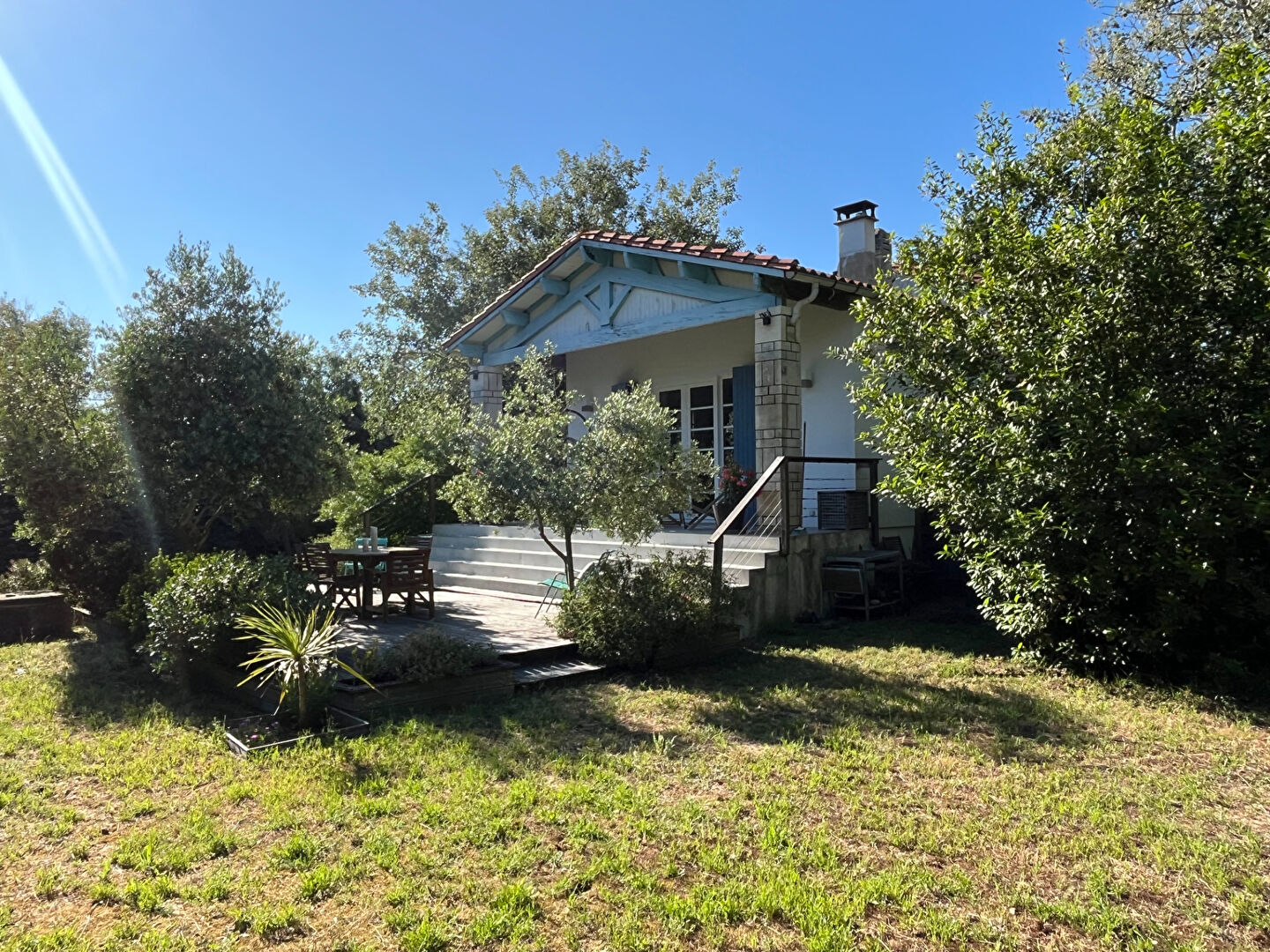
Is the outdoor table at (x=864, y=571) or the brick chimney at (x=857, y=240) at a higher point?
the brick chimney at (x=857, y=240)

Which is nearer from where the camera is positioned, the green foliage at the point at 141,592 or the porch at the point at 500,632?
the porch at the point at 500,632

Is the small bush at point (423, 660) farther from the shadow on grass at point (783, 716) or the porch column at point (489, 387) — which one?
the porch column at point (489, 387)

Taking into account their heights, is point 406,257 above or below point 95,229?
above

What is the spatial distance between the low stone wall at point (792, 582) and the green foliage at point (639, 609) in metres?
0.79

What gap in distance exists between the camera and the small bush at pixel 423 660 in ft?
19.1

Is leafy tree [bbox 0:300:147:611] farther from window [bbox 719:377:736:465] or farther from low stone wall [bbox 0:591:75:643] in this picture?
window [bbox 719:377:736:465]

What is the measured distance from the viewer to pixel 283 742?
4.94m

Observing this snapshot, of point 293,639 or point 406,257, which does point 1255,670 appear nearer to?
point 293,639

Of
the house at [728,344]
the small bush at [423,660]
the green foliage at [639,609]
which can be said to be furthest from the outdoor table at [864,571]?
the small bush at [423,660]

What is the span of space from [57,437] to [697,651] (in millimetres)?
6474

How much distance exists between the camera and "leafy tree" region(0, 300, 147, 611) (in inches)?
311

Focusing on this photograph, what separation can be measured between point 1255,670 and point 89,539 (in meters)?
Answer: 11.3

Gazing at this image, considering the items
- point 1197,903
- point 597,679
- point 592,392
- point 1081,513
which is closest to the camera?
point 1197,903

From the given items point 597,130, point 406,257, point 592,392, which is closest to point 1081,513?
point 592,392
